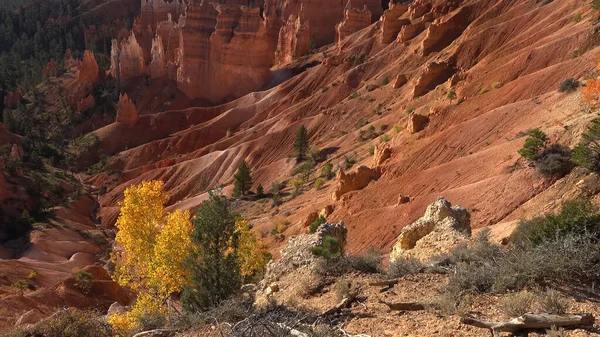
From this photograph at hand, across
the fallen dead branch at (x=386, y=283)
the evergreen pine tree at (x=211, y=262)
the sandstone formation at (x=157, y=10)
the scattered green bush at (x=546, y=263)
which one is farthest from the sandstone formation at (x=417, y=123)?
the sandstone formation at (x=157, y=10)

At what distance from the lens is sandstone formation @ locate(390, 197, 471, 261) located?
48.0 ft

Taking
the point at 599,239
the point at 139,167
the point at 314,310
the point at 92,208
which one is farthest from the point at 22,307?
the point at 139,167

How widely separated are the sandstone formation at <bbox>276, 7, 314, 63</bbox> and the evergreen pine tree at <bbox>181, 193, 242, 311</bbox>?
227 ft

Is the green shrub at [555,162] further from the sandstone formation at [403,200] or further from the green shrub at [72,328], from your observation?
the green shrub at [72,328]

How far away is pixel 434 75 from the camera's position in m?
43.8

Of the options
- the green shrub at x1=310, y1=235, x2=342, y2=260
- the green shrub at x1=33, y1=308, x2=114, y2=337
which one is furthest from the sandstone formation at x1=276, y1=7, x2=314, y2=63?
the green shrub at x1=33, y1=308, x2=114, y2=337

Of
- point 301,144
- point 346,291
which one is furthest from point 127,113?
point 346,291

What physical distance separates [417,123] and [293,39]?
165 ft

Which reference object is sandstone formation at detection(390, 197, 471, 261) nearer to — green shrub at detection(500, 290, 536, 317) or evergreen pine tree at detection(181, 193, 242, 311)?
evergreen pine tree at detection(181, 193, 242, 311)

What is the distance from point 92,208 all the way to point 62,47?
75.0m

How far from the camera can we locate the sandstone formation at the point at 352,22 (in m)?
75.3

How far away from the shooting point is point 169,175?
59781 millimetres

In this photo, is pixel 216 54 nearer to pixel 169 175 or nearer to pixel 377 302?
pixel 169 175

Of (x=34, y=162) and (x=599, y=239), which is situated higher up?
(x=599, y=239)
